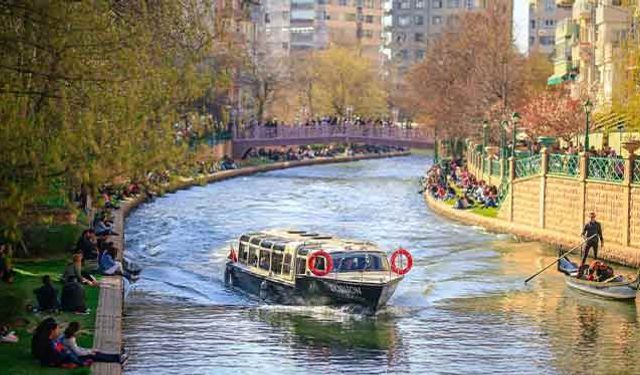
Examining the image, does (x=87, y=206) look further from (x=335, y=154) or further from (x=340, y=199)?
(x=335, y=154)

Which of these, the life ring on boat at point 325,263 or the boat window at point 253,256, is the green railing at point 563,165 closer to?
the boat window at point 253,256

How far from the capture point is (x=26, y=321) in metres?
31.8

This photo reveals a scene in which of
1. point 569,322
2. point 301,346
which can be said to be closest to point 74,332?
point 301,346

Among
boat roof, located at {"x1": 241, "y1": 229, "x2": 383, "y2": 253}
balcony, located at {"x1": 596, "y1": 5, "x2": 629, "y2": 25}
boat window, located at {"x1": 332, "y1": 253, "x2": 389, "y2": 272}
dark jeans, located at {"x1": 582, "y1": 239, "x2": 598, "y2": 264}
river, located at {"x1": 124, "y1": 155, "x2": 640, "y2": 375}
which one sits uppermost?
balcony, located at {"x1": 596, "y1": 5, "x2": 629, "y2": 25}

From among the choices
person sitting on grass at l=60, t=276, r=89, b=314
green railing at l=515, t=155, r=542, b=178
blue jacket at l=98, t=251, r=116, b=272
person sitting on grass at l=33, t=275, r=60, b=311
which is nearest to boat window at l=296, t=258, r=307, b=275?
blue jacket at l=98, t=251, r=116, b=272

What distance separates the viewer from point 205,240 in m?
63.8

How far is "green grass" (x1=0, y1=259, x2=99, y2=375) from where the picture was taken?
90.6 ft

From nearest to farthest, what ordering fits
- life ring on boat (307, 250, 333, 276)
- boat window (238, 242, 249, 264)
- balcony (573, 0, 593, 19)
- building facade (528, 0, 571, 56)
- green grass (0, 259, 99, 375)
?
green grass (0, 259, 99, 375) → life ring on boat (307, 250, 333, 276) → boat window (238, 242, 249, 264) → balcony (573, 0, 593, 19) → building facade (528, 0, 571, 56)

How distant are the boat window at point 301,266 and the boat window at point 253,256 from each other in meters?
3.40

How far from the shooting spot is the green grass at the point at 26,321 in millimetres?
27609

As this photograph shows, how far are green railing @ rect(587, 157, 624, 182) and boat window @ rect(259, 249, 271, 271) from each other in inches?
616

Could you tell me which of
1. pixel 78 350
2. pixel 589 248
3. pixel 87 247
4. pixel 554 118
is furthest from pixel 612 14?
pixel 78 350

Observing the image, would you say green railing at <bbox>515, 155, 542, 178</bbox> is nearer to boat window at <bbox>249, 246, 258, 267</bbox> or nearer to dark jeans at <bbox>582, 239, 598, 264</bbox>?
dark jeans at <bbox>582, 239, 598, 264</bbox>

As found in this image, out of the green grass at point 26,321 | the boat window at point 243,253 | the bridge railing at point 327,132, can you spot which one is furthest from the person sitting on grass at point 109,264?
the bridge railing at point 327,132
